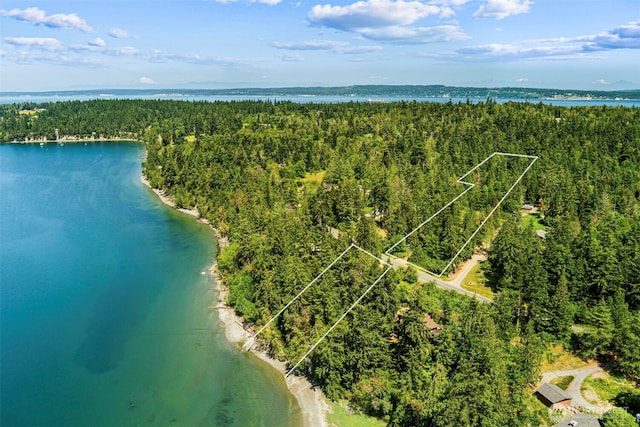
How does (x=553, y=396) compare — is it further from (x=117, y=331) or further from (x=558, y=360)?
(x=117, y=331)

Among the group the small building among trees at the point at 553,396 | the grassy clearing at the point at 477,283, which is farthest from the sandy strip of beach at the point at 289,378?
the grassy clearing at the point at 477,283

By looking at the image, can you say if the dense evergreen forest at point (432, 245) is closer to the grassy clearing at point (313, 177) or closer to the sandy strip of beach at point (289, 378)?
the grassy clearing at point (313, 177)

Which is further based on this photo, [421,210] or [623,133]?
[623,133]

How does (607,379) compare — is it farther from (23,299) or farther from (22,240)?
(22,240)

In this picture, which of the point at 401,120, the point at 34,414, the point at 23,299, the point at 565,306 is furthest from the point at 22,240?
the point at 401,120

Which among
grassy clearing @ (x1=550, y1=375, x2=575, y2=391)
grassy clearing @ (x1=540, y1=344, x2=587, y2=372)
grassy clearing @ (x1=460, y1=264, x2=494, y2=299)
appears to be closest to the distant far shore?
grassy clearing @ (x1=460, y1=264, x2=494, y2=299)

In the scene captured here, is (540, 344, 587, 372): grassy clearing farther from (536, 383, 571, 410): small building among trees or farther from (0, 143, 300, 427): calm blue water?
(0, 143, 300, 427): calm blue water
